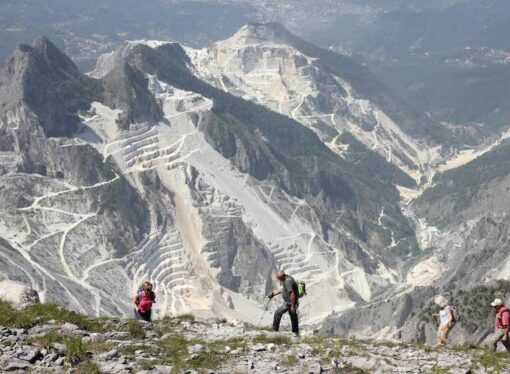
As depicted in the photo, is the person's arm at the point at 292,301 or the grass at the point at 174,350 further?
the person's arm at the point at 292,301

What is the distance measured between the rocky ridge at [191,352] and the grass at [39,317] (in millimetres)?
48

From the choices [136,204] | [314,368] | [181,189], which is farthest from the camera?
[181,189]

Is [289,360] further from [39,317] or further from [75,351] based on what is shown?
[39,317]

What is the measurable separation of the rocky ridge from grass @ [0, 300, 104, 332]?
0.16 ft

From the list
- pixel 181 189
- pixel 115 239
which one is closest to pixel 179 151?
pixel 181 189

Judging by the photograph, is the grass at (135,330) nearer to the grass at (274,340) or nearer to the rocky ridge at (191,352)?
the rocky ridge at (191,352)

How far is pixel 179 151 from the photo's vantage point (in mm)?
173250

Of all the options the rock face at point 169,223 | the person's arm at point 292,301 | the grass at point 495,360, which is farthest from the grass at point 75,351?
the rock face at point 169,223

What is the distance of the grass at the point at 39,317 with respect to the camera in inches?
1399

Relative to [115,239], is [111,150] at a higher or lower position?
higher

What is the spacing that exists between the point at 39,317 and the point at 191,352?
7.56 m

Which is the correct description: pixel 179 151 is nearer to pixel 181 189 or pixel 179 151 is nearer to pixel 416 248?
pixel 181 189

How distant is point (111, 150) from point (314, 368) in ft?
440

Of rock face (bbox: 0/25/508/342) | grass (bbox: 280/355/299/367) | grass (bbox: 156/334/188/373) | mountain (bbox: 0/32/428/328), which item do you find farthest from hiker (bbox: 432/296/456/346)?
mountain (bbox: 0/32/428/328)
